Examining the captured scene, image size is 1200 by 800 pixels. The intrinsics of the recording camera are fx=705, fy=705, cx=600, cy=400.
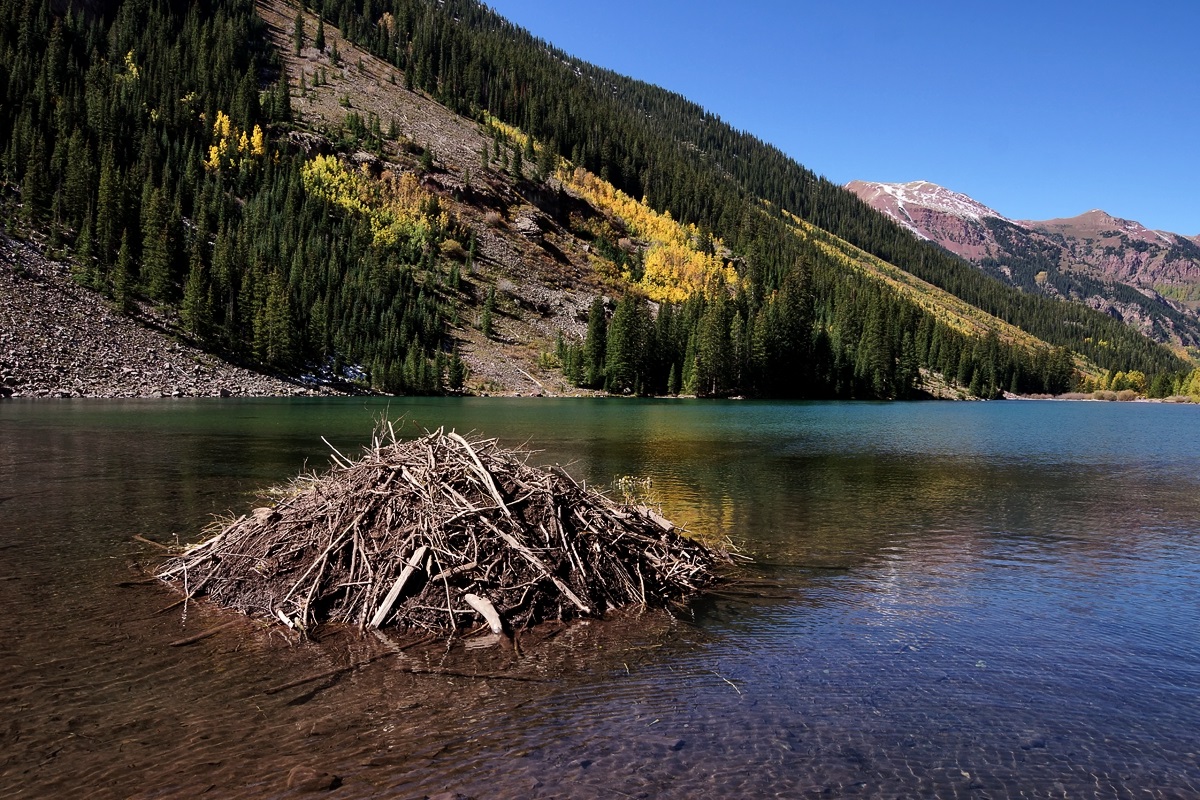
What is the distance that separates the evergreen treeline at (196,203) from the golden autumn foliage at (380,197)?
7.98ft

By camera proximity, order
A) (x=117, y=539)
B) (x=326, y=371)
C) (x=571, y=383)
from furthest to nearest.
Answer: (x=571, y=383)
(x=326, y=371)
(x=117, y=539)

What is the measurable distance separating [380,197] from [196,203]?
143ft

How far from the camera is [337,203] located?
15375 cm

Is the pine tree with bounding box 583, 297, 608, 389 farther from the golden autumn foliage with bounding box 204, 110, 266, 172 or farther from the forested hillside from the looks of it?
the golden autumn foliage with bounding box 204, 110, 266, 172

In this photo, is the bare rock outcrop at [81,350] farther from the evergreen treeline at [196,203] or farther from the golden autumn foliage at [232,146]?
the golden autumn foliage at [232,146]

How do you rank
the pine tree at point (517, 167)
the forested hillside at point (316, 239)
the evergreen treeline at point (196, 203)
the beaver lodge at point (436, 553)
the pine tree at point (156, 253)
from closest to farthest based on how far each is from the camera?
the beaver lodge at point (436, 553) → the pine tree at point (156, 253) → the evergreen treeline at point (196, 203) → the forested hillside at point (316, 239) → the pine tree at point (517, 167)

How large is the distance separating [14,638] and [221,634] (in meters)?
3.02

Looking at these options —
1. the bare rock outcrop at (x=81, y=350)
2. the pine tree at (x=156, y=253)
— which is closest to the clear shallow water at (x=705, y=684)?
the bare rock outcrop at (x=81, y=350)

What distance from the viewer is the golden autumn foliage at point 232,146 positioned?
14338 centimetres

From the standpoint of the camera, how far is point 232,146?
14800 cm

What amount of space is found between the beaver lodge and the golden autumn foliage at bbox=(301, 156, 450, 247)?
480ft

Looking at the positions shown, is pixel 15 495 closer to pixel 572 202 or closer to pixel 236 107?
pixel 236 107

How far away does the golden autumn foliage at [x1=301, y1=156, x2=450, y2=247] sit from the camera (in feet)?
504

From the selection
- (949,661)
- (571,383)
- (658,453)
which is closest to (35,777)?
(949,661)
